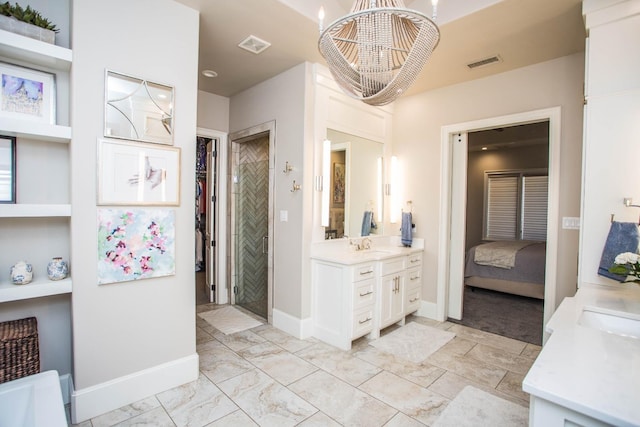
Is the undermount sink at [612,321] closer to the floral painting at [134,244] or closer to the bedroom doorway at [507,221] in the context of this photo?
the bedroom doorway at [507,221]

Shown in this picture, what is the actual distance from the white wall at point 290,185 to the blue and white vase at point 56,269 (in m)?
1.90

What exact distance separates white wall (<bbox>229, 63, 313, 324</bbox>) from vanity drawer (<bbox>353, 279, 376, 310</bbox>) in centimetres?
56

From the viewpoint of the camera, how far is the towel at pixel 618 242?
191 cm

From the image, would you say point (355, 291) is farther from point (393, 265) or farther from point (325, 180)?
point (325, 180)

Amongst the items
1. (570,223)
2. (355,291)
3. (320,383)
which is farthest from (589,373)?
(570,223)

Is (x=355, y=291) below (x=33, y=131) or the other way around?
below

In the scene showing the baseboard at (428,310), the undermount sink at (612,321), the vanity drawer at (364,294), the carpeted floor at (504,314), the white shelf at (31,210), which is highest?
the white shelf at (31,210)

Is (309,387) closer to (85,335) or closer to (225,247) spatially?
(85,335)

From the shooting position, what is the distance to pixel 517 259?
4.66 m

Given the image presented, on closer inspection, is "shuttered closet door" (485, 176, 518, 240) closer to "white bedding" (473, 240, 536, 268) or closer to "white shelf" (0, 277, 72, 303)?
"white bedding" (473, 240, 536, 268)

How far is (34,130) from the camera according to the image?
1779mm

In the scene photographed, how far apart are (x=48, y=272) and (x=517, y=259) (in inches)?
215

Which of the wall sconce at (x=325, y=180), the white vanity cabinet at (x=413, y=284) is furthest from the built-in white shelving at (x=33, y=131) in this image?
the white vanity cabinet at (x=413, y=284)

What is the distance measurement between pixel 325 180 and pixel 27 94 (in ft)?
7.81
